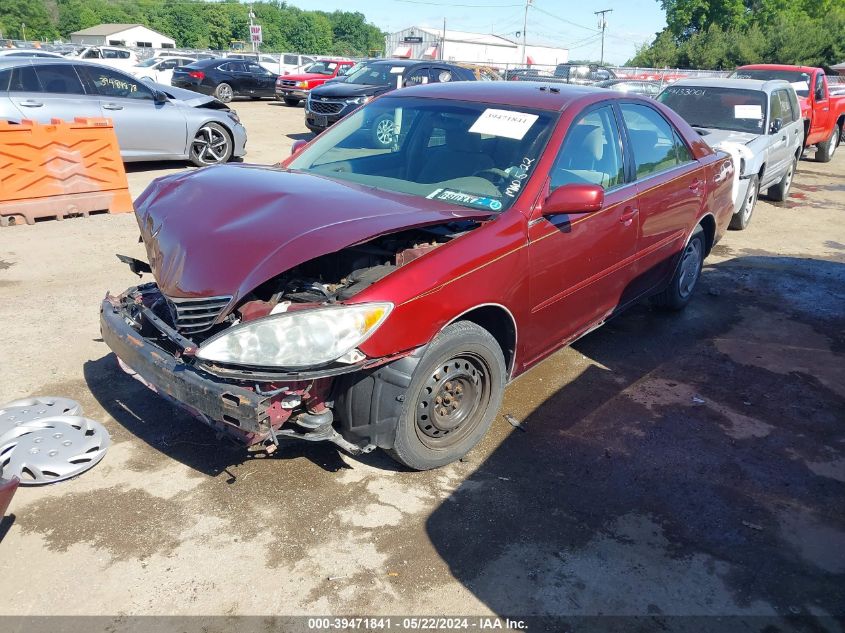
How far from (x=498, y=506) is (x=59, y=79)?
28.4 ft

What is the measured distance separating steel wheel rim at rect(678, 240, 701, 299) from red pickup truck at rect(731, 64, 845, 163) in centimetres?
908

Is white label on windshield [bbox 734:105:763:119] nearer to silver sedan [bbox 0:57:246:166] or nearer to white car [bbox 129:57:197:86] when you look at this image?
silver sedan [bbox 0:57:246:166]

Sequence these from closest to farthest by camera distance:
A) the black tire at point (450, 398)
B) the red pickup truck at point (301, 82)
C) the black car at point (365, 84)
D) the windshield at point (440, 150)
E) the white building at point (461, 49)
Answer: the black tire at point (450, 398) → the windshield at point (440, 150) → the black car at point (365, 84) → the red pickup truck at point (301, 82) → the white building at point (461, 49)

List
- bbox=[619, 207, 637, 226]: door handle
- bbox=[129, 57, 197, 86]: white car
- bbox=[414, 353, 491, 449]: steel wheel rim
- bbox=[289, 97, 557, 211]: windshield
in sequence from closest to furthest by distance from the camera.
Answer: bbox=[414, 353, 491, 449]: steel wheel rim → bbox=[289, 97, 557, 211]: windshield → bbox=[619, 207, 637, 226]: door handle → bbox=[129, 57, 197, 86]: white car

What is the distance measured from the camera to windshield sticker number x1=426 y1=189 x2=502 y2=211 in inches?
144

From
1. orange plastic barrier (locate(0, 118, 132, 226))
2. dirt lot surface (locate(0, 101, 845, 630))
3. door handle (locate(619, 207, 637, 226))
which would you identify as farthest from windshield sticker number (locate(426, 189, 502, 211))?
orange plastic barrier (locate(0, 118, 132, 226))

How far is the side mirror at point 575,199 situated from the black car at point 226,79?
21108 millimetres

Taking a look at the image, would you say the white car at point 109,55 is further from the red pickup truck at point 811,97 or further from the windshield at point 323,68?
the red pickup truck at point 811,97

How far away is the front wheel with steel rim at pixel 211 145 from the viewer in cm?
1048

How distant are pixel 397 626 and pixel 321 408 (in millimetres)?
950

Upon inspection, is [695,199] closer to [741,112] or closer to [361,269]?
[361,269]

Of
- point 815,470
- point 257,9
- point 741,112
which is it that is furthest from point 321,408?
point 257,9

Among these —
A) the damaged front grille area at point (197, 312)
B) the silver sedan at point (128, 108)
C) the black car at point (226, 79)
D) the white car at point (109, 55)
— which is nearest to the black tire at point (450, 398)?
the damaged front grille area at point (197, 312)

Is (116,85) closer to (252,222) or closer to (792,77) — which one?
(252,222)
